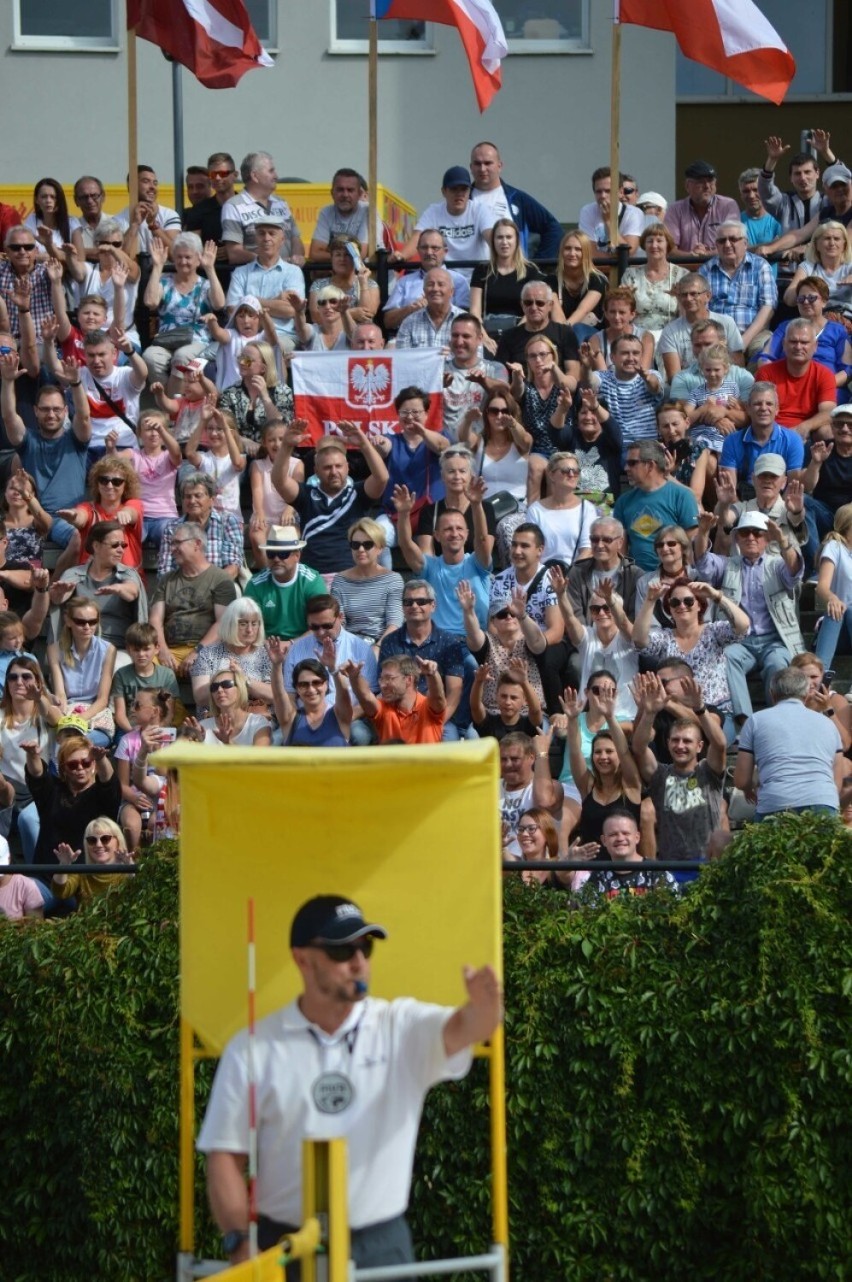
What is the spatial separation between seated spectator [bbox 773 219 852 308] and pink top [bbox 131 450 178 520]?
464 cm

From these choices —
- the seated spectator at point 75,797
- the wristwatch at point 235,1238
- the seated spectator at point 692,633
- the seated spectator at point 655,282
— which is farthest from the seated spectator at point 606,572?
the wristwatch at point 235,1238

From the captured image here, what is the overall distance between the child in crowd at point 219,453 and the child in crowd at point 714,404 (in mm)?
2962

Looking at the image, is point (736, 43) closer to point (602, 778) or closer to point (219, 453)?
point (219, 453)

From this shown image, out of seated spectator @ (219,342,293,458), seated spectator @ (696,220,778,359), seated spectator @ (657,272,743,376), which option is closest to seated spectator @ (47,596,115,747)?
seated spectator @ (219,342,293,458)

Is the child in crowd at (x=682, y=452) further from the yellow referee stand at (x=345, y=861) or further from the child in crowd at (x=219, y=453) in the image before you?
the yellow referee stand at (x=345, y=861)

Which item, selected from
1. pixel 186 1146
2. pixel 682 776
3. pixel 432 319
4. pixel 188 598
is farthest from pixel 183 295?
pixel 186 1146

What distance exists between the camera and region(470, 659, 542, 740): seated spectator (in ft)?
42.6

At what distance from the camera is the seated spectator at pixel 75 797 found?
12.5 m

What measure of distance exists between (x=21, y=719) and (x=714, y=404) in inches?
201

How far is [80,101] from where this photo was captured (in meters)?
24.5

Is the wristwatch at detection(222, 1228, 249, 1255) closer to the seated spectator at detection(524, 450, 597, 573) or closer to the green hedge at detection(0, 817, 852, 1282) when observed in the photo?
the green hedge at detection(0, 817, 852, 1282)

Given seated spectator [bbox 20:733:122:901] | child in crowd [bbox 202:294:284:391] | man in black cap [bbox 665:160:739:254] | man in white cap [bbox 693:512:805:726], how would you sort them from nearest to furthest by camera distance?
seated spectator [bbox 20:733:122:901]
man in white cap [bbox 693:512:805:726]
child in crowd [bbox 202:294:284:391]
man in black cap [bbox 665:160:739:254]

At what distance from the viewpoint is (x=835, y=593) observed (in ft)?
46.1

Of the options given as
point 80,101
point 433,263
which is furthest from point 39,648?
point 80,101
